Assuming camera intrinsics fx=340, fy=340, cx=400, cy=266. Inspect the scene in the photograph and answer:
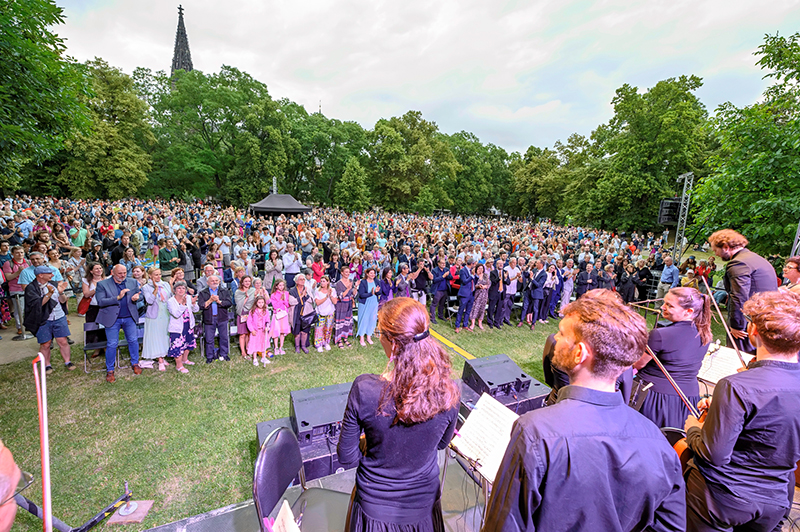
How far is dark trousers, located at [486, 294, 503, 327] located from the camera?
8.78 meters

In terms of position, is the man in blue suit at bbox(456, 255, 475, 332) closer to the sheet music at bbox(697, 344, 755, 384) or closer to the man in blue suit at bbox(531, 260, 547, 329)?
the man in blue suit at bbox(531, 260, 547, 329)

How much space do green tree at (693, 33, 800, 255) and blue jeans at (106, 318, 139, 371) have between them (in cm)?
1214

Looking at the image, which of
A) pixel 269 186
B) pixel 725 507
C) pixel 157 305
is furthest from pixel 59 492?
pixel 269 186

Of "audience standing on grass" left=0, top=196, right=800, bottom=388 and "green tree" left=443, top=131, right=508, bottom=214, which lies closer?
"audience standing on grass" left=0, top=196, right=800, bottom=388

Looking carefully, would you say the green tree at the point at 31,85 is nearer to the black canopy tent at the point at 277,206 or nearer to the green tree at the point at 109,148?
the black canopy tent at the point at 277,206

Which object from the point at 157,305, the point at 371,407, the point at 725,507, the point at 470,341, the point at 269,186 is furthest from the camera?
the point at 269,186

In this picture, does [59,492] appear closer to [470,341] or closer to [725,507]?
[725,507]

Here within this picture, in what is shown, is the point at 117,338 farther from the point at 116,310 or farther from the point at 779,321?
the point at 779,321

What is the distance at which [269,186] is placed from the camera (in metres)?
34.0

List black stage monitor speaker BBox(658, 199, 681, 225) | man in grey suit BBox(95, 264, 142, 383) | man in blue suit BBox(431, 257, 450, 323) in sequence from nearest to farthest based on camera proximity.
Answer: man in grey suit BBox(95, 264, 142, 383)
man in blue suit BBox(431, 257, 450, 323)
black stage monitor speaker BBox(658, 199, 681, 225)

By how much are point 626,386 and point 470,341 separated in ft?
16.1

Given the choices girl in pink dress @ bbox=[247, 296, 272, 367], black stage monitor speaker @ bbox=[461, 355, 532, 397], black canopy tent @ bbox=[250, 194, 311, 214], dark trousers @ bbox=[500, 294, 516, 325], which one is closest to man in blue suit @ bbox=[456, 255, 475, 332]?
dark trousers @ bbox=[500, 294, 516, 325]

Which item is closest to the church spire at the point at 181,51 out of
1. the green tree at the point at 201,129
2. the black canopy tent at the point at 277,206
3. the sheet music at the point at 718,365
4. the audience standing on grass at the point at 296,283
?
the green tree at the point at 201,129

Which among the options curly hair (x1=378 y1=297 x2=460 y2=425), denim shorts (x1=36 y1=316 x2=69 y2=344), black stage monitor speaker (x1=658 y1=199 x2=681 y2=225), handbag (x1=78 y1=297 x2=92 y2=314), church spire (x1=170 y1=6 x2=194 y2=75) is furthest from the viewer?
church spire (x1=170 y1=6 x2=194 y2=75)
